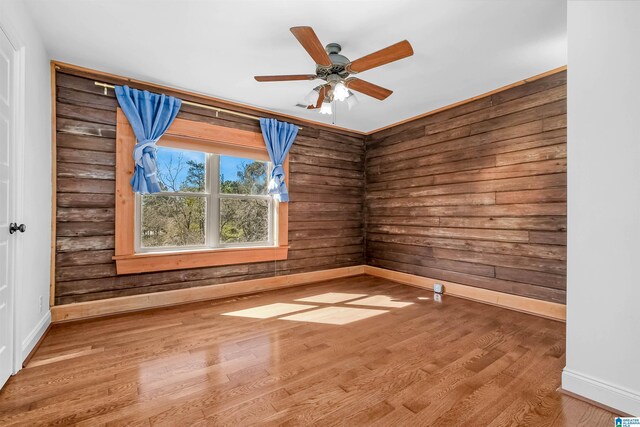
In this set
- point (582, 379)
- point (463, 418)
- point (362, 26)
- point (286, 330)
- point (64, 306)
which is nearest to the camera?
point (463, 418)

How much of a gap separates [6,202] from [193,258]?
1824 millimetres

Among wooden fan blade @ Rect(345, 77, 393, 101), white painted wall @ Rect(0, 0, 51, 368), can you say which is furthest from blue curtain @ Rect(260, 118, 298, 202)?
white painted wall @ Rect(0, 0, 51, 368)

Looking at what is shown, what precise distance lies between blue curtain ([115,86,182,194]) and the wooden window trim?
100mm

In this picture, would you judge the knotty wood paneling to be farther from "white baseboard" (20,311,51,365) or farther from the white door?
the white door

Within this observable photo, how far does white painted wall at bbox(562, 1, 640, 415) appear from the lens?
1.56 meters

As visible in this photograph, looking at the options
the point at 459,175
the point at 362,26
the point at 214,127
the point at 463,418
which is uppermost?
the point at 362,26

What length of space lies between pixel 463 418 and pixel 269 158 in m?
3.46

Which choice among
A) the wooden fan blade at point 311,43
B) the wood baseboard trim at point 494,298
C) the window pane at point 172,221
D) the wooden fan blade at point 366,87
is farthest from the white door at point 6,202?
the wood baseboard trim at point 494,298

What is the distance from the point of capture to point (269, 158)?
4059mm

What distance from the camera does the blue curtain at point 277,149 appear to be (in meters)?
3.95

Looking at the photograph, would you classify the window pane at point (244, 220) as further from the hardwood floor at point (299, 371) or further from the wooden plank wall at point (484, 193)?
the wooden plank wall at point (484, 193)

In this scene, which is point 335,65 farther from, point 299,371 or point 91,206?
point 91,206

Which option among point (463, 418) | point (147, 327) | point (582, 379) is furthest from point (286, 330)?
point (582, 379)

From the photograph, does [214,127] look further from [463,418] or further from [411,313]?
[463,418]
